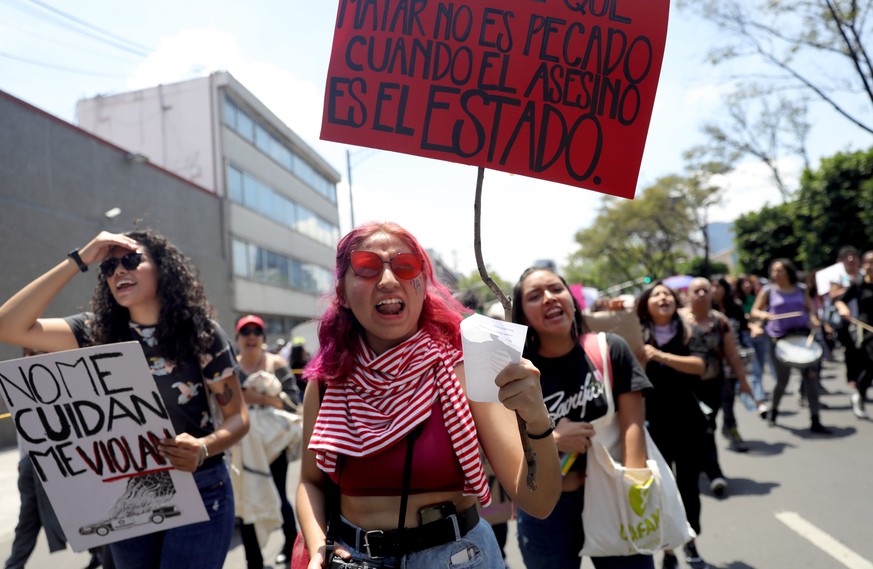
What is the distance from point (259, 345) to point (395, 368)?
4.14 m

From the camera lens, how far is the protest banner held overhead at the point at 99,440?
234 centimetres

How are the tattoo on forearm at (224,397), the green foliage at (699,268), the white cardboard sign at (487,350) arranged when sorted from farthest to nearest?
the green foliage at (699,268) → the tattoo on forearm at (224,397) → the white cardboard sign at (487,350)

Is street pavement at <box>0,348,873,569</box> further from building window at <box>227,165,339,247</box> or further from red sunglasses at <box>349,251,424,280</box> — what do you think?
building window at <box>227,165,339,247</box>

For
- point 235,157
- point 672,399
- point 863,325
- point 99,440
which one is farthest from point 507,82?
point 235,157

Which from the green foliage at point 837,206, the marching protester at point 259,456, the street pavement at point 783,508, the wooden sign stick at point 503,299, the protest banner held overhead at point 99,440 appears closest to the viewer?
the wooden sign stick at point 503,299

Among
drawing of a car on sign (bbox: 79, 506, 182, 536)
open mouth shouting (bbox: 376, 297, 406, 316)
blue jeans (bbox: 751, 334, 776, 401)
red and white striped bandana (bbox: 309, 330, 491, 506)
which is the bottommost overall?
blue jeans (bbox: 751, 334, 776, 401)

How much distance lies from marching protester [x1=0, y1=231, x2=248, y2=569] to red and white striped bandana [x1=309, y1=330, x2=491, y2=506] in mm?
975

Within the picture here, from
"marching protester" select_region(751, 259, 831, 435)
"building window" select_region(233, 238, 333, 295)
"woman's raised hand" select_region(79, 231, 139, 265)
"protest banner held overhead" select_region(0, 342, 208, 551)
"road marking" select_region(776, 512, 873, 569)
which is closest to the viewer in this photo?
"protest banner held overhead" select_region(0, 342, 208, 551)

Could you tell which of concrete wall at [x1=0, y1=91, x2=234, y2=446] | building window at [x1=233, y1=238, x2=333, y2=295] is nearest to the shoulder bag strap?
concrete wall at [x1=0, y1=91, x2=234, y2=446]

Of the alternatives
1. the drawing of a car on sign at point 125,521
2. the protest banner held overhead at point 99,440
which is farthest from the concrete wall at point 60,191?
the drawing of a car on sign at point 125,521

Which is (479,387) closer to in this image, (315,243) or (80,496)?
(80,496)

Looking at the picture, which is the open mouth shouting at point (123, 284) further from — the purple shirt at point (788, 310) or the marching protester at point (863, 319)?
the marching protester at point (863, 319)

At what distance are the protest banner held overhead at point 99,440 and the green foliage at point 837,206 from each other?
21.5m

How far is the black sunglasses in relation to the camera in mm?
2613
